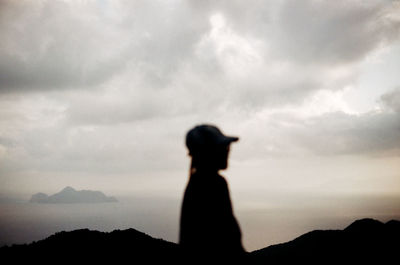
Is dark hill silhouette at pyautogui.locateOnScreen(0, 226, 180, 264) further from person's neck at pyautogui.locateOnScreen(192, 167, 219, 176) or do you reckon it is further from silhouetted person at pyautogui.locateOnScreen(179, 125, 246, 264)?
person's neck at pyautogui.locateOnScreen(192, 167, 219, 176)

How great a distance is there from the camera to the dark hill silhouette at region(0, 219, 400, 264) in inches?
420

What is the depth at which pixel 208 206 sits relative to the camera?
3273 millimetres

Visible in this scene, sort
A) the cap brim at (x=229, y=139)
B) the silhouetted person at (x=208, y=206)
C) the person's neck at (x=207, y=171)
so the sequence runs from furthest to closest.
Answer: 1. the person's neck at (x=207, y=171)
2. the cap brim at (x=229, y=139)
3. the silhouetted person at (x=208, y=206)

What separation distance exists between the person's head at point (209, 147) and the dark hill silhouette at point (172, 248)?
8916 millimetres

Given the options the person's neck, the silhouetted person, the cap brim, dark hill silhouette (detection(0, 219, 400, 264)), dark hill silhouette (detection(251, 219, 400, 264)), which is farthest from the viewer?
dark hill silhouette (detection(251, 219, 400, 264))

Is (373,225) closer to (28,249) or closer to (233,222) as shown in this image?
(233,222)

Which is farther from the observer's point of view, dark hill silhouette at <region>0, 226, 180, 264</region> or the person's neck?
dark hill silhouette at <region>0, 226, 180, 264</region>

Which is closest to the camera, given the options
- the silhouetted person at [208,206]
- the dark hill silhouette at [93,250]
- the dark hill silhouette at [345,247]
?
the silhouetted person at [208,206]

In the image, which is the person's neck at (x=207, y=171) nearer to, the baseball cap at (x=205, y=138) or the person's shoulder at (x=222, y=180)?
the person's shoulder at (x=222, y=180)

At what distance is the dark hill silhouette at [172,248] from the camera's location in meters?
10.7

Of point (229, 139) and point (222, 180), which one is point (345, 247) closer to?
point (222, 180)

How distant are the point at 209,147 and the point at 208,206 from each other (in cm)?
75

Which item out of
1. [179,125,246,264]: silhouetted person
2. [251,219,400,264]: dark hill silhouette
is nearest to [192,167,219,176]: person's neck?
[179,125,246,264]: silhouetted person

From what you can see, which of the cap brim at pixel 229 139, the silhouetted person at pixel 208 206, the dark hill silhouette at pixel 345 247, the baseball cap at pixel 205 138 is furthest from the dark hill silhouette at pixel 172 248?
the cap brim at pixel 229 139
